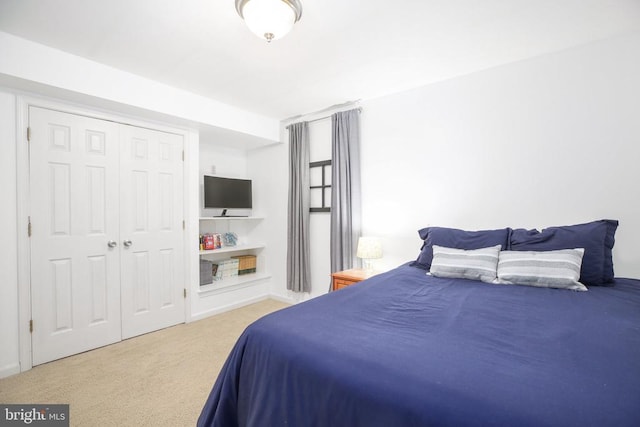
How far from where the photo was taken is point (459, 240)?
2.40m

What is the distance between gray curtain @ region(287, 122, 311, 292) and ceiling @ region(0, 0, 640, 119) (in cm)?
101

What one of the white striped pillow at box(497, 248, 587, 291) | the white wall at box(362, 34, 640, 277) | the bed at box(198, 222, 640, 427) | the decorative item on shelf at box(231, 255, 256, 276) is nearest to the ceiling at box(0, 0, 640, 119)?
the white wall at box(362, 34, 640, 277)

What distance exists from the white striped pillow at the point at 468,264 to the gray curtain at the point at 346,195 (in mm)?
1176

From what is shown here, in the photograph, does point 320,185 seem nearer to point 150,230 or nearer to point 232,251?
point 232,251

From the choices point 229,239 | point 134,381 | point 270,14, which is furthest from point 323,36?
point 229,239

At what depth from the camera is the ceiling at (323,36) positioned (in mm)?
1807

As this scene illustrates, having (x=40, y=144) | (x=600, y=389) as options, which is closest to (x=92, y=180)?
(x=40, y=144)

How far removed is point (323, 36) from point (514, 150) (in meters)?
1.80

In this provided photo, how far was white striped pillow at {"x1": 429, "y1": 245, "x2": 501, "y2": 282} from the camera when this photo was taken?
6.74ft

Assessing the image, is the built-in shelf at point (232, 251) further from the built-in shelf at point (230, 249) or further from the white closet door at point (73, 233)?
the white closet door at point (73, 233)

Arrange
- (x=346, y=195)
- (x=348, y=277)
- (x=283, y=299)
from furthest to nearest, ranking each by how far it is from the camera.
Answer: (x=283, y=299), (x=346, y=195), (x=348, y=277)

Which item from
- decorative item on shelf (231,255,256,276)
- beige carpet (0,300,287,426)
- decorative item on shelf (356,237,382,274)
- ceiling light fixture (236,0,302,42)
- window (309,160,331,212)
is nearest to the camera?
ceiling light fixture (236,0,302,42)

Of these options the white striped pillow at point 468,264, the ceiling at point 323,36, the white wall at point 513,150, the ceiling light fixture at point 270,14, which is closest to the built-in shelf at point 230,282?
the white wall at point 513,150

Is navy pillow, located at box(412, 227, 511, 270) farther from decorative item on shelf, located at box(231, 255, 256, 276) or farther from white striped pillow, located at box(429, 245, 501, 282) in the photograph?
decorative item on shelf, located at box(231, 255, 256, 276)
